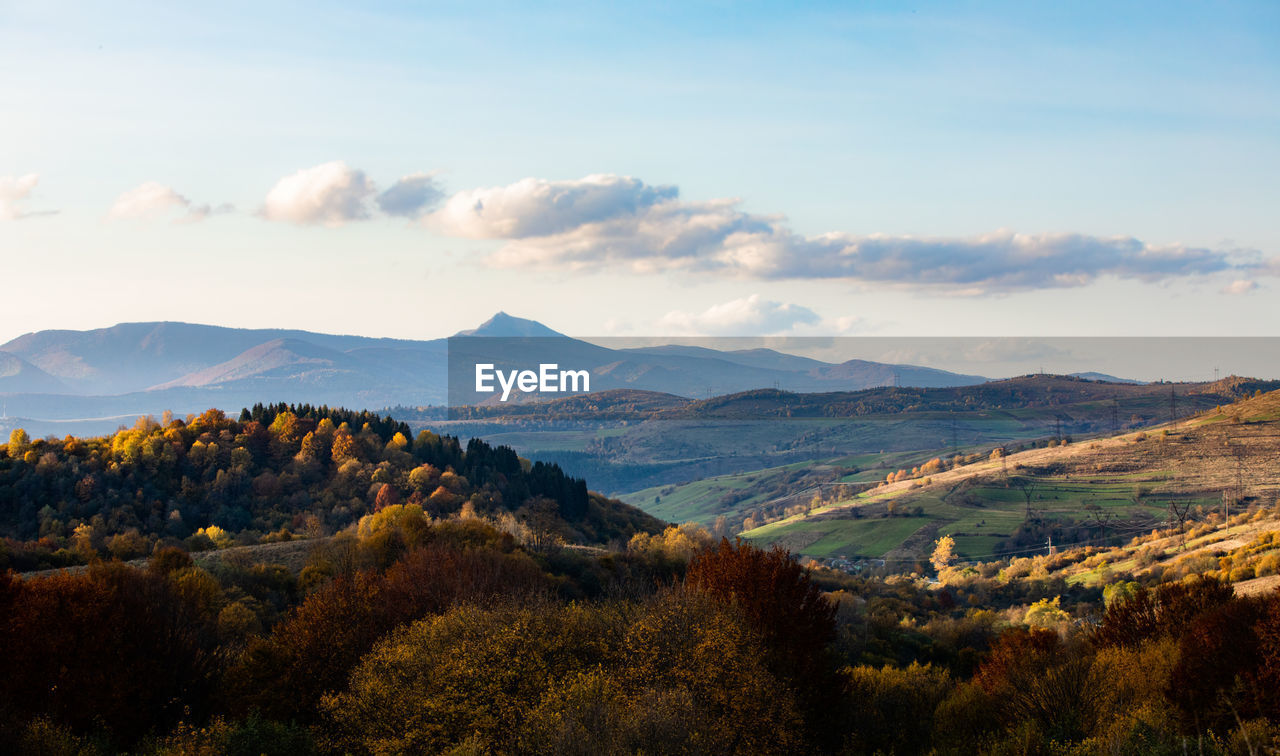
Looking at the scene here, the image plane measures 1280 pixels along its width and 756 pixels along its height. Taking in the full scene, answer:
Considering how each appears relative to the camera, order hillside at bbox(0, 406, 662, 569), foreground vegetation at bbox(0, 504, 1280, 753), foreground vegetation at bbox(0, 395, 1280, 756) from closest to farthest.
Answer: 1. foreground vegetation at bbox(0, 504, 1280, 753)
2. foreground vegetation at bbox(0, 395, 1280, 756)
3. hillside at bbox(0, 406, 662, 569)

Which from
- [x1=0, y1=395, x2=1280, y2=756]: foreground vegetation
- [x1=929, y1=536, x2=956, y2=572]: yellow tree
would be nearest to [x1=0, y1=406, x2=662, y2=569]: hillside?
[x1=0, y1=395, x2=1280, y2=756]: foreground vegetation

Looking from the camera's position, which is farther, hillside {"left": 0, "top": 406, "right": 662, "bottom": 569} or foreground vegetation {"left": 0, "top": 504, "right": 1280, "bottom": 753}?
hillside {"left": 0, "top": 406, "right": 662, "bottom": 569}

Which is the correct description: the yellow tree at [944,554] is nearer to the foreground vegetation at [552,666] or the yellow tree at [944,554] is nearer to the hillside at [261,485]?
the hillside at [261,485]

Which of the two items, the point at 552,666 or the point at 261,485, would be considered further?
the point at 261,485

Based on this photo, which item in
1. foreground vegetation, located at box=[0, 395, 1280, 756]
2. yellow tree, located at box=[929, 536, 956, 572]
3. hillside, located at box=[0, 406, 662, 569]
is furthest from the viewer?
yellow tree, located at box=[929, 536, 956, 572]

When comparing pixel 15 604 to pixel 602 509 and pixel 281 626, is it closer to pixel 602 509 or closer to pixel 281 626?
pixel 281 626

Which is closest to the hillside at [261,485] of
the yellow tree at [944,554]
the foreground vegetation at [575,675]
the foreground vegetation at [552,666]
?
the foreground vegetation at [552,666]

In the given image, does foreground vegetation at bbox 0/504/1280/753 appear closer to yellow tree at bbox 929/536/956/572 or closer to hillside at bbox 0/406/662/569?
hillside at bbox 0/406/662/569

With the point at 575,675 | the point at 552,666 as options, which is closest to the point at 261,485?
the point at 552,666

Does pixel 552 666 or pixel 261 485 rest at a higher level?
pixel 552 666

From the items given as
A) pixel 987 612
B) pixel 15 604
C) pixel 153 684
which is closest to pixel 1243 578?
pixel 987 612

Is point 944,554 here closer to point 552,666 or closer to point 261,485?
point 261,485
